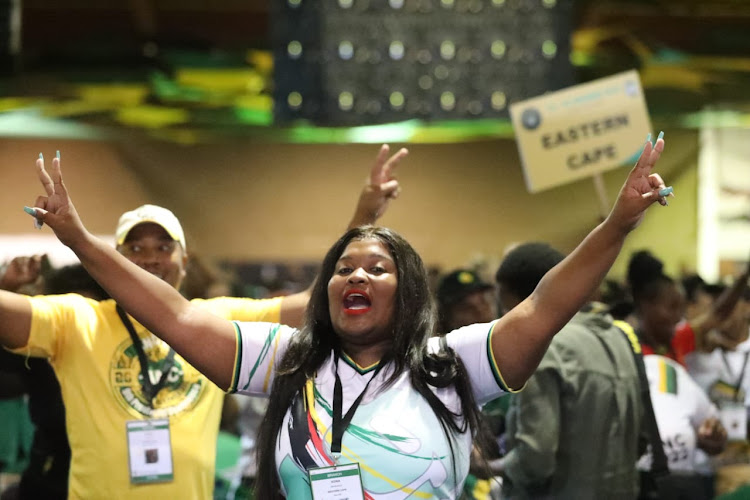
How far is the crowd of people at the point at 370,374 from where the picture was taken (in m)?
2.30

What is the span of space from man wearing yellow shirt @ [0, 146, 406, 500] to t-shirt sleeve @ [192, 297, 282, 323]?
3 centimetres

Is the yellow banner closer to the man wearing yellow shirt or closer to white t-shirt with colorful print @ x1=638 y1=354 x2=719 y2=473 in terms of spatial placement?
white t-shirt with colorful print @ x1=638 y1=354 x2=719 y2=473

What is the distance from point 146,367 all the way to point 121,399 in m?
0.11

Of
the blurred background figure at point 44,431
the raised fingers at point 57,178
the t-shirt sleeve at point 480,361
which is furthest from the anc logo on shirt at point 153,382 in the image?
the t-shirt sleeve at point 480,361

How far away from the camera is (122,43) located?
1180 cm

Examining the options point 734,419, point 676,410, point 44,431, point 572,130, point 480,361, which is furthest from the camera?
point 572,130

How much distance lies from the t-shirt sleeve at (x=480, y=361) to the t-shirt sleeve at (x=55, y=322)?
1.20 metres

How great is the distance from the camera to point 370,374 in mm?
2418

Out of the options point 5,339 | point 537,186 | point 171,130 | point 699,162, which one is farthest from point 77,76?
point 5,339

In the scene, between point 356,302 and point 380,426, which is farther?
point 356,302

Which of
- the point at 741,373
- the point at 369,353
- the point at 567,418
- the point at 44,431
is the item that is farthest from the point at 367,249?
the point at 741,373

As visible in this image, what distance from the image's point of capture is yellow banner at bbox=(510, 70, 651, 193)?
451cm

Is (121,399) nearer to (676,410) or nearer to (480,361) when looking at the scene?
(480,361)

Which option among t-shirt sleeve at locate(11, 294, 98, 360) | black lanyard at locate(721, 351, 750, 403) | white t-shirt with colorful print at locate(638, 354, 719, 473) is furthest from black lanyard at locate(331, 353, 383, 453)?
black lanyard at locate(721, 351, 750, 403)
